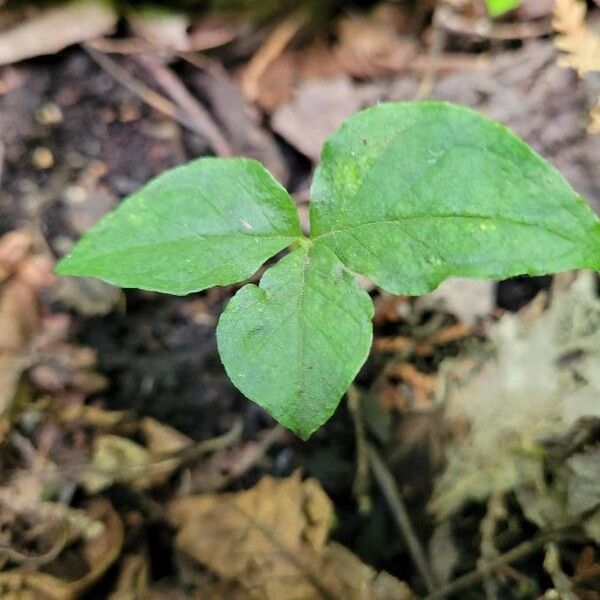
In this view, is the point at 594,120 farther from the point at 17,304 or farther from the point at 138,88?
the point at 17,304

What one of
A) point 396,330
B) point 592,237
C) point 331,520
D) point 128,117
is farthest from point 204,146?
point 592,237

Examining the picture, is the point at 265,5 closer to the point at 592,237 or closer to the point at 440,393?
the point at 440,393

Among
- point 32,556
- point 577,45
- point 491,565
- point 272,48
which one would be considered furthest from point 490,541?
point 272,48

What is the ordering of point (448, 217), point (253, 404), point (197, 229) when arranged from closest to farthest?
point (448, 217), point (197, 229), point (253, 404)

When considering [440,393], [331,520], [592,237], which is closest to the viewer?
[592,237]

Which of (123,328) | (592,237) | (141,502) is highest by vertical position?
(592,237)

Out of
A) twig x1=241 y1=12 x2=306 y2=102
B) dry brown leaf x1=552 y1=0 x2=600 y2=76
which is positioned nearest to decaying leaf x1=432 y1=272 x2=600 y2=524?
dry brown leaf x1=552 y1=0 x2=600 y2=76

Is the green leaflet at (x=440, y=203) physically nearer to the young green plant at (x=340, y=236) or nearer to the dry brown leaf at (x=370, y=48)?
the young green plant at (x=340, y=236)
